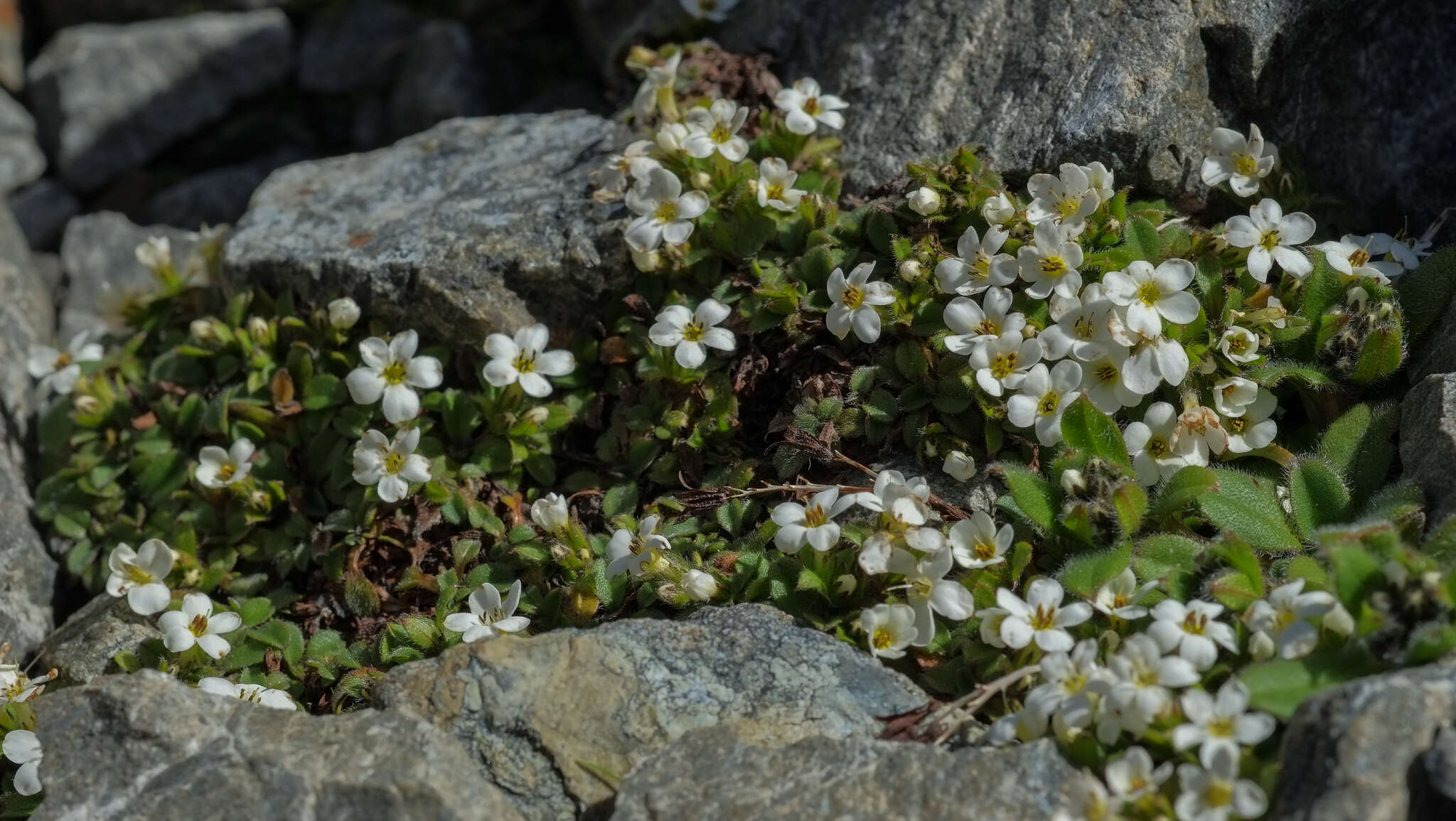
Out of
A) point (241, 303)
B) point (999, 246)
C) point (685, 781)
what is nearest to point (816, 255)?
point (999, 246)

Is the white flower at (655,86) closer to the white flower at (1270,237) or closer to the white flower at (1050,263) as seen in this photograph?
the white flower at (1050,263)

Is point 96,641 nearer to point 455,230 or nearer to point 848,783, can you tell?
point 455,230

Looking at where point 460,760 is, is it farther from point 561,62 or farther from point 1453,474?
point 561,62

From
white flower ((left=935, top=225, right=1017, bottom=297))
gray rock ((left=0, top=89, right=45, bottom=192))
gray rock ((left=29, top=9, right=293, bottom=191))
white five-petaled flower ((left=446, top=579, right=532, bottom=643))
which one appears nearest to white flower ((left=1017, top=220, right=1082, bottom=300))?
white flower ((left=935, top=225, right=1017, bottom=297))

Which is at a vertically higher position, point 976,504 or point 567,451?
→ point 976,504

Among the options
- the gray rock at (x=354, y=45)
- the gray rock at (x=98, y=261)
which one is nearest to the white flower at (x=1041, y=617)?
the gray rock at (x=98, y=261)

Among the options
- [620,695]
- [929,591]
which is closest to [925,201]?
[929,591]

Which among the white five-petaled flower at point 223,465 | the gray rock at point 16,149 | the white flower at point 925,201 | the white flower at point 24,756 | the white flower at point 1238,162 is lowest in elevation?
the gray rock at point 16,149
